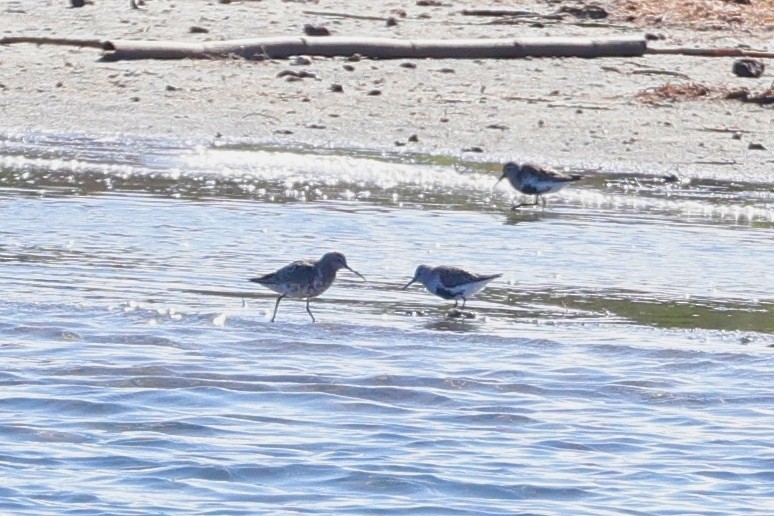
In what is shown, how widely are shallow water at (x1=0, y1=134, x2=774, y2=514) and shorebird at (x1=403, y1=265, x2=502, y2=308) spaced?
15 centimetres

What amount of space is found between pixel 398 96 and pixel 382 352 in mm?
7210

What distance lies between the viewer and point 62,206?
11797 millimetres

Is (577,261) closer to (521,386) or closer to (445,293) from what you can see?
(445,293)

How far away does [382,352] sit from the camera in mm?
8500

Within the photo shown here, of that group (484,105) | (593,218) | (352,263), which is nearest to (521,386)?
(352,263)

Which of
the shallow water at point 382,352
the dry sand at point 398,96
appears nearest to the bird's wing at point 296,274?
the shallow water at point 382,352

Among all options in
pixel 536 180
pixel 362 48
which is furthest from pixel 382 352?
pixel 362 48

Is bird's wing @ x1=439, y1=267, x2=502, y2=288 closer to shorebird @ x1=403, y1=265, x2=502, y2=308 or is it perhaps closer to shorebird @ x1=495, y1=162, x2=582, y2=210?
shorebird @ x1=403, y1=265, x2=502, y2=308

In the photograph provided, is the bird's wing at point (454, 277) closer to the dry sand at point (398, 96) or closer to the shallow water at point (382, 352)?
the shallow water at point (382, 352)

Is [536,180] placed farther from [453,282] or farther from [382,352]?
[382,352]

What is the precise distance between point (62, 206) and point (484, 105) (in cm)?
470

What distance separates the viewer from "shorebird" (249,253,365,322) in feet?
29.5

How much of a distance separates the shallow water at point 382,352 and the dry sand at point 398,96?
1.41m

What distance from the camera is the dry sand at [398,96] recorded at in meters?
14.5
